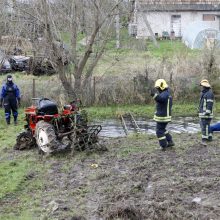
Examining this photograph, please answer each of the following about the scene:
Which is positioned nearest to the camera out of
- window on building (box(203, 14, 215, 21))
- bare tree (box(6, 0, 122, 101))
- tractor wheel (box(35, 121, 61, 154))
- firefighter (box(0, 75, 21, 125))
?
tractor wheel (box(35, 121, 61, 154))

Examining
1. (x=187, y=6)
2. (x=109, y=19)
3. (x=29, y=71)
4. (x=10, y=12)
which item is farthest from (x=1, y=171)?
(x=187, y=6)

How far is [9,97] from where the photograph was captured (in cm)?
1712

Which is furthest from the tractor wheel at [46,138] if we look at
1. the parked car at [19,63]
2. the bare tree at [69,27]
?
the parked car at [19,63]

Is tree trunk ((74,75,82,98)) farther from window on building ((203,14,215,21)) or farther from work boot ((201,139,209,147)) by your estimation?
window on building ((203,14,215,21))

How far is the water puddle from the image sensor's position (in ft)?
52.9

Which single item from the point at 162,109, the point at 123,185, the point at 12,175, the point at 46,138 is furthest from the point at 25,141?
the point at 123,185

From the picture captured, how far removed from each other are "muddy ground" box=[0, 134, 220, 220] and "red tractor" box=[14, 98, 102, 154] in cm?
28

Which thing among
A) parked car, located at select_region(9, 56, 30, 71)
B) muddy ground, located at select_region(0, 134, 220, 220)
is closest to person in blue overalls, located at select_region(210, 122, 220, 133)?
muddy ground, located at select_region(0, 134, 220, 220)

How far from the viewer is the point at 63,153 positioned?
41.4ft

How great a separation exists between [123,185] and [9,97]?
8.22 m

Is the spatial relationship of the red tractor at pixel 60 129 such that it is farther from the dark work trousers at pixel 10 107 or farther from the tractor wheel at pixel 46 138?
the dark work trousers at pixel 10 107

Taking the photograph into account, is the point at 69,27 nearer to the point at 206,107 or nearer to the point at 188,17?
the point at 206,107

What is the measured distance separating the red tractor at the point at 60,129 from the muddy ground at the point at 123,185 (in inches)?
11.2

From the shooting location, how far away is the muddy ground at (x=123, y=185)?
27.5 ft
